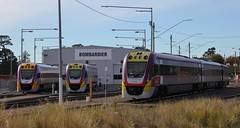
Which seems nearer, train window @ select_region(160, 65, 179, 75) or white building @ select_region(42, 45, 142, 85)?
train window @ select_region(160, 65, 179, 75)

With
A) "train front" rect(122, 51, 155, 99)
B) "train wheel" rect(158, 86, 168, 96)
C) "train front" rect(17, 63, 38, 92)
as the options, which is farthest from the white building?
"train front" rect(122, 51, 155, 99)

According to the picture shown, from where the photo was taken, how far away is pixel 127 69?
27.8 meters

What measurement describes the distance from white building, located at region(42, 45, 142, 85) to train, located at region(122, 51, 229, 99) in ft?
172

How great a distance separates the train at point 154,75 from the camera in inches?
1067

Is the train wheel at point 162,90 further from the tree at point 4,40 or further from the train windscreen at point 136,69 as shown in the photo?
the tree at point 4,40

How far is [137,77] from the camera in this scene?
27188mm

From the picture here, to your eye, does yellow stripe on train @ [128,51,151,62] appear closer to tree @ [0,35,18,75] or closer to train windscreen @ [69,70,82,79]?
train windscreen @ [69,70,82,79]

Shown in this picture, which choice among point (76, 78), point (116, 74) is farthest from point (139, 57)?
point (116, 74)

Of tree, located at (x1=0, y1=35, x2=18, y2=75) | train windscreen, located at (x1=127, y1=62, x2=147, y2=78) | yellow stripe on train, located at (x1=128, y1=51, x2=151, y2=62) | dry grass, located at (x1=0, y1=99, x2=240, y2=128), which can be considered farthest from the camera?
tree, located at (x1=0, y1=35, x2=18, y2=75)

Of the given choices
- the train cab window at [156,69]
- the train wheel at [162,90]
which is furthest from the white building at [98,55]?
the train cab window at [156,69]

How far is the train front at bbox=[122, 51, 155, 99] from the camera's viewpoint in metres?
27.0

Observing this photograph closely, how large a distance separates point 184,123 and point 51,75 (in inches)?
1608

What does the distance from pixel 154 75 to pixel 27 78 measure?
68.4 feet

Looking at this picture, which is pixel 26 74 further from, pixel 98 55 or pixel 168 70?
pixel 98 55
